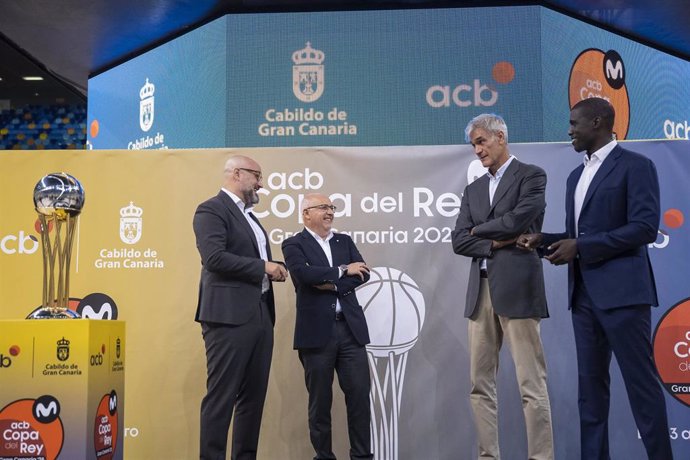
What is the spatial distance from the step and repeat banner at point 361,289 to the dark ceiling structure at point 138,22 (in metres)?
3.33

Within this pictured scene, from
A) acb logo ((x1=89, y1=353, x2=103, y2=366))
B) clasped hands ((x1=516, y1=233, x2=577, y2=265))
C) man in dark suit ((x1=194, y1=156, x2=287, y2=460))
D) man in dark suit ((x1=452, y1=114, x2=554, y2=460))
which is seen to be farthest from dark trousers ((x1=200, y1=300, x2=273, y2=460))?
clasped hands ((x1=516, y1=233, x2=577, y2=265))

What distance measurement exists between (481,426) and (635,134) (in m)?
5.53

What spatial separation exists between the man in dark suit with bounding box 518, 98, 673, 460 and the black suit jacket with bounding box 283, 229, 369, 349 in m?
1.22

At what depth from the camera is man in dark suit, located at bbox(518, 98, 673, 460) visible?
133 inches

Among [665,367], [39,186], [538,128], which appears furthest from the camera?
[538,128]

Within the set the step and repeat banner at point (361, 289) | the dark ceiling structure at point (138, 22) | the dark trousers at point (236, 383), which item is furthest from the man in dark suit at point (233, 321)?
the dark ceiling structure at point (138, 22)

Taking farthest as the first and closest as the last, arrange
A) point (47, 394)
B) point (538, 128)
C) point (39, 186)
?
point (538, 128) → point (39, 186) → point (47, 394)

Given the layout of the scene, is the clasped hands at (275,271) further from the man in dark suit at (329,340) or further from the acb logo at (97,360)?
the acb logo at (97,360)

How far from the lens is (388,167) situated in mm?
5012

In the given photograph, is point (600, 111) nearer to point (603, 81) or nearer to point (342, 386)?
point (342, 386)

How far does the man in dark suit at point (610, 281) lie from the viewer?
133 inches

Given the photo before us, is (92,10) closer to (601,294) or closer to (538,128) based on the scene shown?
(538,128)

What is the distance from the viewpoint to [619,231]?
351 centimetres

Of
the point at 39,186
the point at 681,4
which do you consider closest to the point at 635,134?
the point at 681,4
